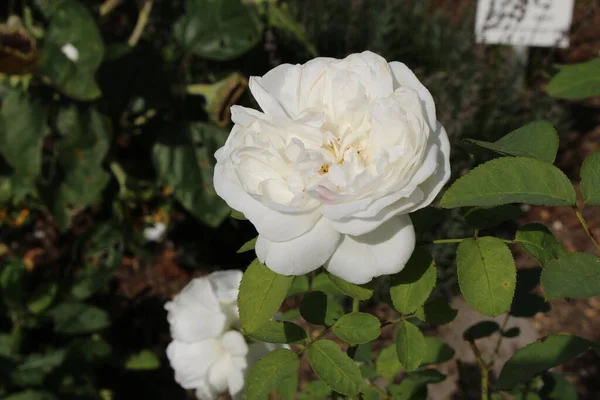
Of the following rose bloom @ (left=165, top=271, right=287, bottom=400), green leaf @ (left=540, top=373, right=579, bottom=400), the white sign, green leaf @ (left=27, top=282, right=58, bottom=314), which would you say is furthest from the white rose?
the white sign

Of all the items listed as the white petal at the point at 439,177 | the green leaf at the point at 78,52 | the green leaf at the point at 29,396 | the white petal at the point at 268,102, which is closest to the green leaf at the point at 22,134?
the green leaf at the point at 78,52

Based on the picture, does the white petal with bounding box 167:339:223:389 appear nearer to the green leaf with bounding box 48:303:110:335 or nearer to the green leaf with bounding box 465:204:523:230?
the green leaf with bounding box 465:204:523:230

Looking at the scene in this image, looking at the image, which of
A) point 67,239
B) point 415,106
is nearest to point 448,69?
point 67,239

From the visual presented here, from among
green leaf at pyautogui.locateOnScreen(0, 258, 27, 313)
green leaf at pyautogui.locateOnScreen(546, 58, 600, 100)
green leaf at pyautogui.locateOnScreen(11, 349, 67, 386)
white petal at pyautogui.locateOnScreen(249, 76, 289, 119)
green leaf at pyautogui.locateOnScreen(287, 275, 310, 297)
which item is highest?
white petal at pyautogui.locateOnScreen(249, 76, 289, 119)

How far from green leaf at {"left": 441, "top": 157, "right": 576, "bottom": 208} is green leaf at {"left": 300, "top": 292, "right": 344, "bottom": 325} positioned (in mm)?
263

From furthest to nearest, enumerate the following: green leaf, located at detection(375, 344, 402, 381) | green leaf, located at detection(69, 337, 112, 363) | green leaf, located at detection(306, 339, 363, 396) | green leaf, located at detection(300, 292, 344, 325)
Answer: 1. green leaf, located at detection(69, 337, 112, 363)
2. green leaf, located at detection(375, 344, 402, 381)
3. green leaf, located at detection(300, 292, 344, 325)
4. green leaf, located at detection(306, 339, 363, 396)

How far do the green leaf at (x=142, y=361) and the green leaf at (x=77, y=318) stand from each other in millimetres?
220

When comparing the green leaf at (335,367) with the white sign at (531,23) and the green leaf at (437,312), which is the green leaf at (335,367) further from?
the white sign at (531,23)

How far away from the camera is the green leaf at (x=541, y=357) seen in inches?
29.1

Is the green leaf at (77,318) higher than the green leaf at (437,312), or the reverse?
the green leaf at (437,312)

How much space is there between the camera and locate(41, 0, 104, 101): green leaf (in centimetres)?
159

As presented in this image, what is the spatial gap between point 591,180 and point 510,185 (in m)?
0.11

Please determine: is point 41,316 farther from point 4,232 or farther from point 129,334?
point 4,232

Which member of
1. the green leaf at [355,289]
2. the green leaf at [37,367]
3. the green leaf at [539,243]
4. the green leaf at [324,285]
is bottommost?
the green leaf at [37,367]
